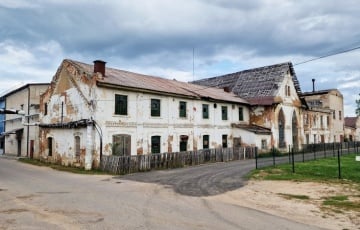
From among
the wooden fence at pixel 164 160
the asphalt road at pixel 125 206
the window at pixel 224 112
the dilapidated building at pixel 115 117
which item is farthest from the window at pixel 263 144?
the asphalt road at pixel 125 206

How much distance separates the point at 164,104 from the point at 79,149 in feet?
23.7

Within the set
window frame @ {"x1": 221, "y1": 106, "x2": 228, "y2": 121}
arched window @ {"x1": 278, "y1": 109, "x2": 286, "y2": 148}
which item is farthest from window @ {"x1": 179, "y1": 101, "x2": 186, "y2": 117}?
arched window @ {"x1": 278, "y1": 109, "x2": 286, "y2": 148}

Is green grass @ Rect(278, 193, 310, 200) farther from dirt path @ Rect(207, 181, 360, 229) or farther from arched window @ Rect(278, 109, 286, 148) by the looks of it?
arched window @ Rect(278, 109, 286, 148)

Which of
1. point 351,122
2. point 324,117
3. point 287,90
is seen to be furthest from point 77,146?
point 351,122

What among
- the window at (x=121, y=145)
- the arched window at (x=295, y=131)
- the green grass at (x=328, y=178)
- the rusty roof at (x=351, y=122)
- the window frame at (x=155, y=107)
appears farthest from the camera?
the rusty roof at (x=351, y=122)

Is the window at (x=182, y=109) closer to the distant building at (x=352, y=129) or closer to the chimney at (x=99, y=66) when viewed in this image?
the chimney at (x=99, y=66)

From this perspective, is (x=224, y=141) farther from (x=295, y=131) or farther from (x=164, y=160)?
(x=164, y=160)

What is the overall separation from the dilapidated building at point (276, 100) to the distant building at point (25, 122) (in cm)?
2199

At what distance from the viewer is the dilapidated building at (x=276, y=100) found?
109 feet

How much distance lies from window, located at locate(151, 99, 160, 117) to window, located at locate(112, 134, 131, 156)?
295 cm

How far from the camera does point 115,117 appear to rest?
21.4 meters

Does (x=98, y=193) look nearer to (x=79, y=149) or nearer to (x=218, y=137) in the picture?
(x=79, y=149)

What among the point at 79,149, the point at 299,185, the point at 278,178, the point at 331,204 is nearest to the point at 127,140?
the point at 79,149

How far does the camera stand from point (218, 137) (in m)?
30.0
